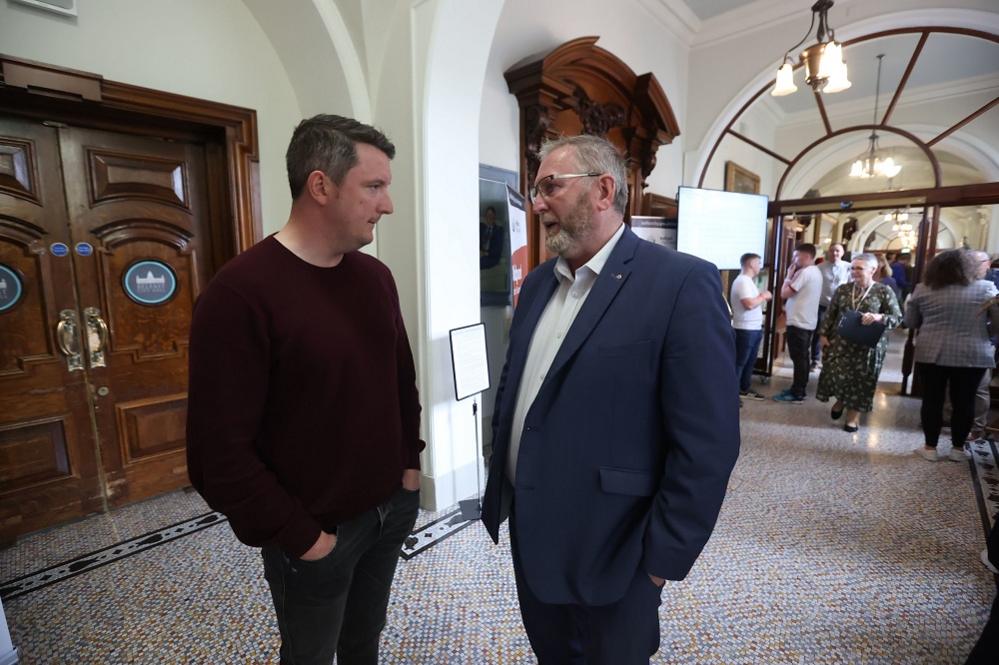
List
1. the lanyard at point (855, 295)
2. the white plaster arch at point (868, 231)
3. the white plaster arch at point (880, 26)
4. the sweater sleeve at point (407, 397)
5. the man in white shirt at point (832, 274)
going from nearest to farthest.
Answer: the sweater sleeve at point (407, 397)
the lanyard at point (855, 295)
the white plaster arch at point (880, 26)
the man in white shirt at point (832, 274)
the white plaster arch at point (868, 231)

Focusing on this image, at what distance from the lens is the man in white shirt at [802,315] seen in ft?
16.1

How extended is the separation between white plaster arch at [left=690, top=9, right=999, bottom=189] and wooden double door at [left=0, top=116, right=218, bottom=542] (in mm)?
5089

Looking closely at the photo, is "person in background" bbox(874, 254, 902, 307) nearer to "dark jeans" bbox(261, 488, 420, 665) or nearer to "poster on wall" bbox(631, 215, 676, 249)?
"poster on wall" bbox(631, 215, 676, 249)

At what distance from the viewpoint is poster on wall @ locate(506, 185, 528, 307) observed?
10.3 feet

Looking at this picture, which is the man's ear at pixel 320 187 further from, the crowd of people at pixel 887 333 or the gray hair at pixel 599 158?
the crowd of people at pixel 887 333

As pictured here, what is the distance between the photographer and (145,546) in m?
2.36

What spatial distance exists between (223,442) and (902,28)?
6.29m

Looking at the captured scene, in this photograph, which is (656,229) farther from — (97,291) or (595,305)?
(97,291)

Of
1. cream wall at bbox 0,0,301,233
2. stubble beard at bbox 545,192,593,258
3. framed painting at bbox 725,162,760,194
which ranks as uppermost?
framed painting at bbox 725,162,760,194

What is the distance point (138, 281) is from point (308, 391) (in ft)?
7.68

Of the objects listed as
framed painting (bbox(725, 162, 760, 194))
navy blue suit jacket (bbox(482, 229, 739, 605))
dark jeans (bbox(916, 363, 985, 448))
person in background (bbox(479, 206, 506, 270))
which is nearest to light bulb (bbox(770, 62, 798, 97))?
framed painting (bbox(725, 162, 760, 194))

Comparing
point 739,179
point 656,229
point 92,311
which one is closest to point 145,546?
point 92,311

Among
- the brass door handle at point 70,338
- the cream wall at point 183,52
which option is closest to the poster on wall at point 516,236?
the cream wall at point 183,52

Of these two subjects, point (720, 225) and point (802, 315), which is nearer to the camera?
point (720, 225)
